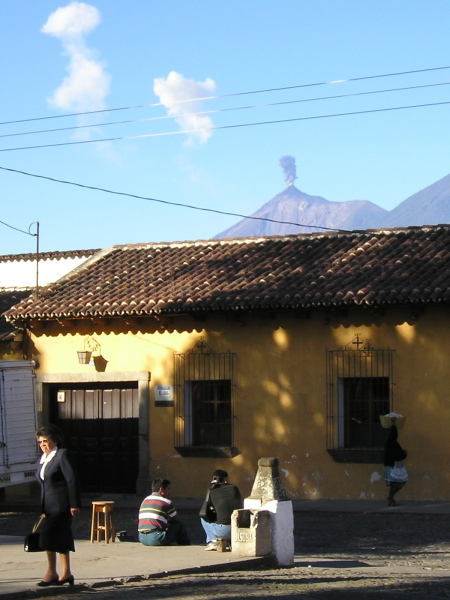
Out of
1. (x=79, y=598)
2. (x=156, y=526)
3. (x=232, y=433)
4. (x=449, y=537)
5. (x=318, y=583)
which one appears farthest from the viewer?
(x=232, y=433)

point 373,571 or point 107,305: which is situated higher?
point 107,305

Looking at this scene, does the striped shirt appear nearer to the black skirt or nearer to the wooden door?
the black skirt

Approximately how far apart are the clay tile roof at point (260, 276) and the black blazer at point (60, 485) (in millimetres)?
9383

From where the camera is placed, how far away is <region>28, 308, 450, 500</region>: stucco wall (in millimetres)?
19281

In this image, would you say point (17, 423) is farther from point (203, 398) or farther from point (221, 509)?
point (221, 509)

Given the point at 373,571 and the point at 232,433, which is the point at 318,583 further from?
the point at 232,433

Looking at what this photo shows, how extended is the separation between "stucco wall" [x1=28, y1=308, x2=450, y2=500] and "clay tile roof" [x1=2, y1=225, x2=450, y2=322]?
61 cm

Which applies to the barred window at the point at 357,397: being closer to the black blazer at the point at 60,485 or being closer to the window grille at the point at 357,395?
the window grille at the point at 357,395

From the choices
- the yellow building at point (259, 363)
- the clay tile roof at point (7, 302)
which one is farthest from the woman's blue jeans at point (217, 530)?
the clay tile roof at point (7, 302)

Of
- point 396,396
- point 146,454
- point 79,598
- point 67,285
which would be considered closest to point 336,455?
point 396,396

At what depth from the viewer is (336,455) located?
19.9m

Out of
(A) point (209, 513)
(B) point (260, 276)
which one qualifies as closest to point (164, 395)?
(B) point (260, 276)

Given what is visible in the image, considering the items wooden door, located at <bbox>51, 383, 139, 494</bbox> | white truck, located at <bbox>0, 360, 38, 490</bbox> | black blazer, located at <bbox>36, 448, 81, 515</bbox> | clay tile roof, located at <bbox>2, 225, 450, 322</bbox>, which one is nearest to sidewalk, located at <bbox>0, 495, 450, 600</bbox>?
black blazer, located at <bbox>36, 448, 81, 515</bbox>

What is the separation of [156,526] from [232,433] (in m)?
7.28
